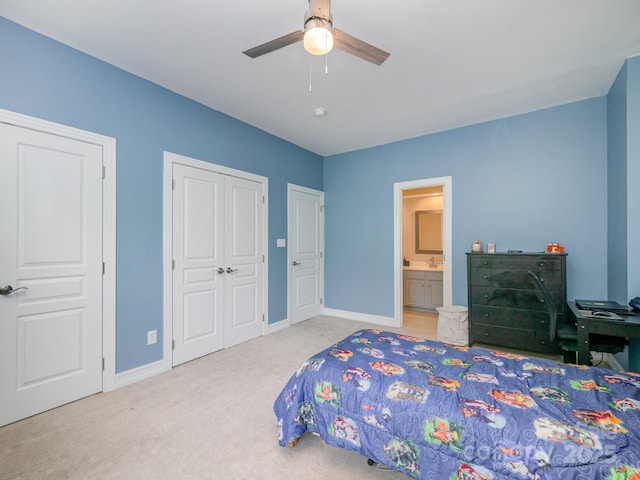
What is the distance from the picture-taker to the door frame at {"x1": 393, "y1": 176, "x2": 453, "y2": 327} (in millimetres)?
4008

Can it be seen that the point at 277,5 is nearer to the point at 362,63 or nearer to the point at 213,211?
the point at 362,63

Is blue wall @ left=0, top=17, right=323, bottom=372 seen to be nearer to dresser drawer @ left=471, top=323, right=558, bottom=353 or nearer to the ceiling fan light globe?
the ceiling fan light globe

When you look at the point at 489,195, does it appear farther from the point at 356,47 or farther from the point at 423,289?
the point at 356,47

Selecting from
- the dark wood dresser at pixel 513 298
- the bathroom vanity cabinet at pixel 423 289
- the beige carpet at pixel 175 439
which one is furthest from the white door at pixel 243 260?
the bathroom vanity cabinet at pixel 423 289

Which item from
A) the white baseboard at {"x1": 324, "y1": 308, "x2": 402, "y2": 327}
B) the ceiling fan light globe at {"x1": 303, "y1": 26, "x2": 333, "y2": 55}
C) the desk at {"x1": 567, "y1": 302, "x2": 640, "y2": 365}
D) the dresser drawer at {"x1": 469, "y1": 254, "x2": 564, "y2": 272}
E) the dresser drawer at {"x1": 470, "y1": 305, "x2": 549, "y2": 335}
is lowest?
the white baseboard at {"x1": 324, "y1": 308, "x2": 402, "y2": 327}

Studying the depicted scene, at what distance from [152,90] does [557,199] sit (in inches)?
177

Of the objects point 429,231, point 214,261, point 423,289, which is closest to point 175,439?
point 214,261

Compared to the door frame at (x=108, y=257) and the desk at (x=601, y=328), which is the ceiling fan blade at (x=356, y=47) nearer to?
the door frame at (x=108, y=257)

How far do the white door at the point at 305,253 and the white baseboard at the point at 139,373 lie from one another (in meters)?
1.96

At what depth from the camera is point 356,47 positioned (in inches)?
70.4

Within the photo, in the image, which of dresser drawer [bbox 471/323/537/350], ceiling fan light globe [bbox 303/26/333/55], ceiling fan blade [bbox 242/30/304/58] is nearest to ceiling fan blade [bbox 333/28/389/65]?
ceiling fan light globe [bbox 303/26/333/55]

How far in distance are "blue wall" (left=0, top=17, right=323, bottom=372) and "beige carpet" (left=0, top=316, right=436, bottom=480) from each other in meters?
0.50

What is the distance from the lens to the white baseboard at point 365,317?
4.48 meters

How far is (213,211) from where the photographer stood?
338 centimetres
